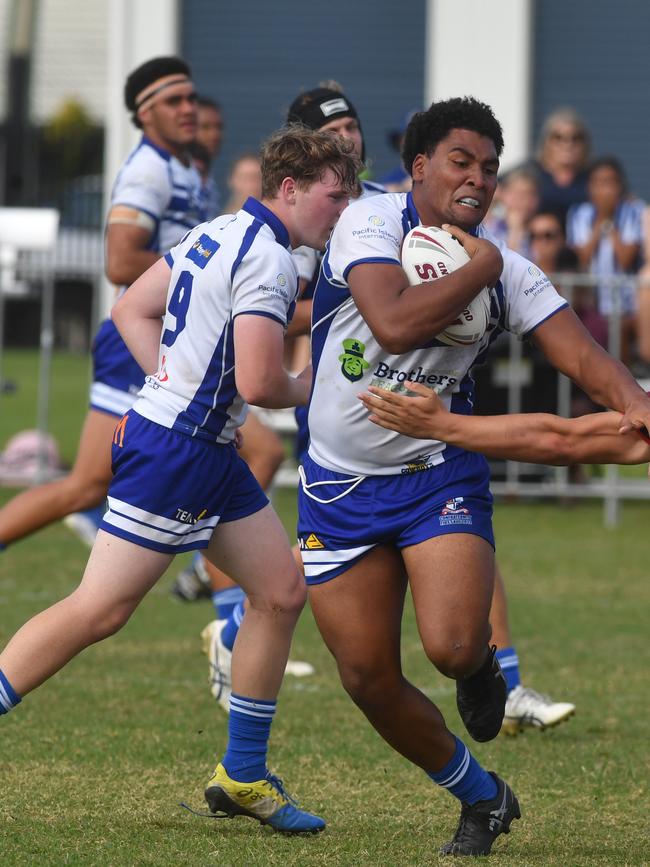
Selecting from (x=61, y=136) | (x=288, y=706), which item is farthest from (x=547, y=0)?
(x=61, y=136)

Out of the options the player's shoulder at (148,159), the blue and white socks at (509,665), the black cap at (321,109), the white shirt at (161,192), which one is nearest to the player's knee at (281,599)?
the blue and white socks at (509,665)

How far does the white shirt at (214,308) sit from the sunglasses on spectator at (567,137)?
944 centimetres

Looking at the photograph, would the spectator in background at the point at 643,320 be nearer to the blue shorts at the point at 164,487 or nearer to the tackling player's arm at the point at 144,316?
the tackling player's arm at the point at 144,316

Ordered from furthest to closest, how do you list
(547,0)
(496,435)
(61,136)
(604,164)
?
(61,136) < (547,0) < (604,164) < (496,435)

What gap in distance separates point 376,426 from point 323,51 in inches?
637

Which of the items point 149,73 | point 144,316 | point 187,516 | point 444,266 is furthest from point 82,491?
point 444,266

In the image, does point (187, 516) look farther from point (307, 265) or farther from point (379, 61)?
point (379, 61)

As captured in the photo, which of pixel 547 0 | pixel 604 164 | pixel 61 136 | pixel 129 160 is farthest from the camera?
pixel 61 136

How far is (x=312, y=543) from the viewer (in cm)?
490

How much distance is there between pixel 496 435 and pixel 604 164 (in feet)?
32.4

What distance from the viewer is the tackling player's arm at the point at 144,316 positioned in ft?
16.9

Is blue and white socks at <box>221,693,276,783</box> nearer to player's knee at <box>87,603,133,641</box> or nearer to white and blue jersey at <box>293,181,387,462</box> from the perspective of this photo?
player's knee at <box>87,603,133,641</box>

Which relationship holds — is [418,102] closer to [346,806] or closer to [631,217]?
[631,217]

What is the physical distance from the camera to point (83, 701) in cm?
676
